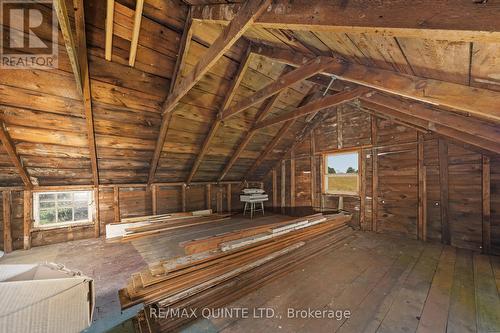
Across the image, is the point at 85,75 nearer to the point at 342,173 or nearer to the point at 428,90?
the point at 428,90

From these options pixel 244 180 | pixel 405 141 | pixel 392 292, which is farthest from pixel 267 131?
pixel 392 292

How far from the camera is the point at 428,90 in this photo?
1.43m

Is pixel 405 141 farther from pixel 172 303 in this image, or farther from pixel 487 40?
pixel 172 303

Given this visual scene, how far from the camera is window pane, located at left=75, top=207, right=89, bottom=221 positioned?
3829mm

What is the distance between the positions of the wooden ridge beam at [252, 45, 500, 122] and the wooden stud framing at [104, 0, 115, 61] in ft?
7.25

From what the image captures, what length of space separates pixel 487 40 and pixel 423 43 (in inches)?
14.6

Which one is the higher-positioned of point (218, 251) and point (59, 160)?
point (59, 160)

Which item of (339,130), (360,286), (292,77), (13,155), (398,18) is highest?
(292,77)

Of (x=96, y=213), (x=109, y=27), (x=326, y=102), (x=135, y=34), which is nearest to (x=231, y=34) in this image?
(x=135, y=34)

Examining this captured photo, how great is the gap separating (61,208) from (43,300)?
372 centimetres

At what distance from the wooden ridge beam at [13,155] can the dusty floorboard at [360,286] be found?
4.02 feet

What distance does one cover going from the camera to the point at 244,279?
2137 mm

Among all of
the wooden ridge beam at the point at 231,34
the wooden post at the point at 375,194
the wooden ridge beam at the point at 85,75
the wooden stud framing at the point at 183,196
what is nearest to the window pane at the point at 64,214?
the wooden ridge beam at the point at 85,75

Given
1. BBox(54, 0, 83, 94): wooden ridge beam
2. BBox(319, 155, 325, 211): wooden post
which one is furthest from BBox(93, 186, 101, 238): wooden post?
BBox(319, 155, 325, 211): wooden post
